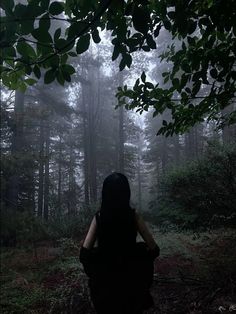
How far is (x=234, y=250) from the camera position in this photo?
702cm

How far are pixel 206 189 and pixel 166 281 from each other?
5779mm

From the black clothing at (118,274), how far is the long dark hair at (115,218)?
0.03 m

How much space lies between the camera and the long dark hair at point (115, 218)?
2.97 meters

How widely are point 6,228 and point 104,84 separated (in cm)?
2382

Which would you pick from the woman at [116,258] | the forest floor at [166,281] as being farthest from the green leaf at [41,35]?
the forest floor at [166,281]

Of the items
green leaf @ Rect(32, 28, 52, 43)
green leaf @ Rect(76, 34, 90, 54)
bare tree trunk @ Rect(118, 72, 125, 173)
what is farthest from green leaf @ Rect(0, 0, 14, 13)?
bare tree trunk @ Rect(118, 72, 125, 173)

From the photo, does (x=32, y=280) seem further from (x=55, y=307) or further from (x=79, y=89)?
(x=79, y=89)

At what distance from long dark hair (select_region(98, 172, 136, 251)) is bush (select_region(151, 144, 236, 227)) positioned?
5430 mm

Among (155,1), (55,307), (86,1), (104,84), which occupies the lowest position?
(55,307)

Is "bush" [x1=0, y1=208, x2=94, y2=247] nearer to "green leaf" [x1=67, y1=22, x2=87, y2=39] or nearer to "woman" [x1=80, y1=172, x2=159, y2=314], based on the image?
"woman" [x1=80, y1=172, x2=159, y2=314]

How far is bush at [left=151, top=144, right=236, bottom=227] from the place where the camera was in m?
8.98

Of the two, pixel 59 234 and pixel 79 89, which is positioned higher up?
pixel 79 89

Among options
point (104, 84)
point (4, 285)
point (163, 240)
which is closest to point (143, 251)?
point (4, 285)

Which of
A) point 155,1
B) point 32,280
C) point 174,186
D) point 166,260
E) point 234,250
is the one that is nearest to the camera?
point 155,1
